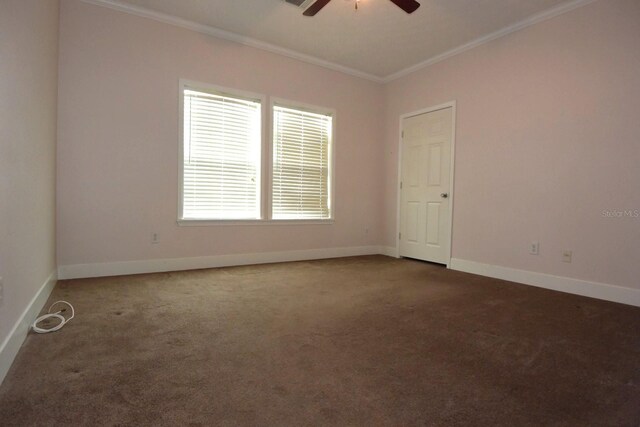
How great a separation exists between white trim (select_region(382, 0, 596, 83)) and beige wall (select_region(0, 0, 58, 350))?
14.0 ft

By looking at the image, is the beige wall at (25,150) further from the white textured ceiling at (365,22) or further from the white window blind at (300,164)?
the white window blind at (300,164)

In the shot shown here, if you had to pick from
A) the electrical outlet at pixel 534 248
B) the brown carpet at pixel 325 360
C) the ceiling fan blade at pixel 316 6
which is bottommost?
the brown carpet at pixel 325 360

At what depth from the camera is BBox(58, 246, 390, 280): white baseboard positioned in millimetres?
3430

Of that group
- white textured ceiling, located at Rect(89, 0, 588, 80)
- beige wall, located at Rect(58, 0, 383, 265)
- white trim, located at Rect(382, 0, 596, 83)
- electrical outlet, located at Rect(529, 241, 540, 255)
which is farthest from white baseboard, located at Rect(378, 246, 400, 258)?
white textured ceiling, located at Rect(89, 0, 588, 80)

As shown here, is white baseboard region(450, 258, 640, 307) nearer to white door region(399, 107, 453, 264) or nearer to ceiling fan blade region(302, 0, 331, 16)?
white door region(399, 107, 453, 264)

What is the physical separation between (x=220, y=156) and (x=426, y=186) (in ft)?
9.41

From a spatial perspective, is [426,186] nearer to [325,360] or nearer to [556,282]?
[556,282]

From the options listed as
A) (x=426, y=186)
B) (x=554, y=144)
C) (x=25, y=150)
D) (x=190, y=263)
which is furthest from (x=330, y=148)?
Result: (x=25, y=150)

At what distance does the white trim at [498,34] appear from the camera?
332cm

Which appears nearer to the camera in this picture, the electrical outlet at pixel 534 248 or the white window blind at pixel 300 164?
the electrical outlet at pixel 534 248

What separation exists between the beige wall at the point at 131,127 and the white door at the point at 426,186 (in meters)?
1.92

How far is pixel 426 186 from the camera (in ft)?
15.7

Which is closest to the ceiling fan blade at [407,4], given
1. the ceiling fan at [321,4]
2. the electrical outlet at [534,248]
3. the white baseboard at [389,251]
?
the ceiling fan at [321,4]

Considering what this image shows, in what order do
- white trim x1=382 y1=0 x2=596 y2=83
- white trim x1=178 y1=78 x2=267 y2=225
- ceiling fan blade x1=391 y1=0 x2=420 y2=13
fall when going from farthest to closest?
white trim x1=178 y1=78 x2=267 y2=225 < white trim x1=382 y1=0 x2=596 y2=83 < ceiling fan blade x1=391 y1=0 x2=420 y2=13
